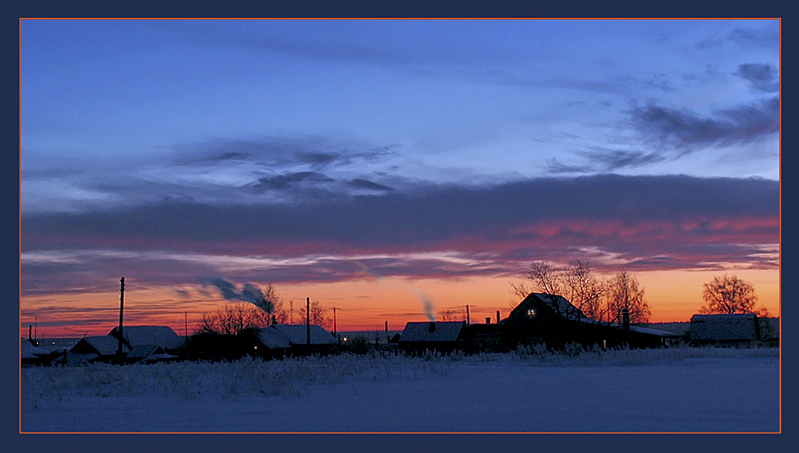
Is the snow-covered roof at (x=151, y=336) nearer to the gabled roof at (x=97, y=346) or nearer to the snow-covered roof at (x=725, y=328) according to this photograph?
the gabled roof at (x=97, y=346)

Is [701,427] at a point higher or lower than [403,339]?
higher

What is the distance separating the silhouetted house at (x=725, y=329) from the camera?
73938 mm

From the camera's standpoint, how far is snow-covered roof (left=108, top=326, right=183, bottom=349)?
76969mm

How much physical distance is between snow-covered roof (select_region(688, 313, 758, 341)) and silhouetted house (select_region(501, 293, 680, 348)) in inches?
633

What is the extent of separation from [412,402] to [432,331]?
52923mm

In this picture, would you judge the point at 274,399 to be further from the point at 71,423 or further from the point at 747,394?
the point at 747,394

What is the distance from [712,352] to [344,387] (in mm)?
25246

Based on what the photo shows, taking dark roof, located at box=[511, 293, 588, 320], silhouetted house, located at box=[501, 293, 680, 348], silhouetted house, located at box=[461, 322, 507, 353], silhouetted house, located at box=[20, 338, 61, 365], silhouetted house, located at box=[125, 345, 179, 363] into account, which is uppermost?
dark roof, located at box=[511, 293, 588, 320]

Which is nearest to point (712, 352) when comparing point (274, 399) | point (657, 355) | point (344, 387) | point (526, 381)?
point (657, 355)

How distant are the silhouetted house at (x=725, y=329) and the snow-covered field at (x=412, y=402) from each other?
5750 cm

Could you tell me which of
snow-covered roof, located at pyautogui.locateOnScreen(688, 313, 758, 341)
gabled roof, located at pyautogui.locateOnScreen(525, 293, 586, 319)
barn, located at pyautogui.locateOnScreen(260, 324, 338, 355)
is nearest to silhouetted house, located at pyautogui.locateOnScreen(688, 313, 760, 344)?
snow-covered roof, located at pyautogui.locateOnScreen(688, 313, 758, 341)

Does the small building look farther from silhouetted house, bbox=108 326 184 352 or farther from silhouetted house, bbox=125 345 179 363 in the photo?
silhouetted house, bbox=108 326 184 352

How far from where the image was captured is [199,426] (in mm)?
11625

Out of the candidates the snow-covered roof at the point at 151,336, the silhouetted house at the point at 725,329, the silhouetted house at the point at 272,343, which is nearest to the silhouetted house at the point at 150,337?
the snow-covered roof at the point at 151,336
